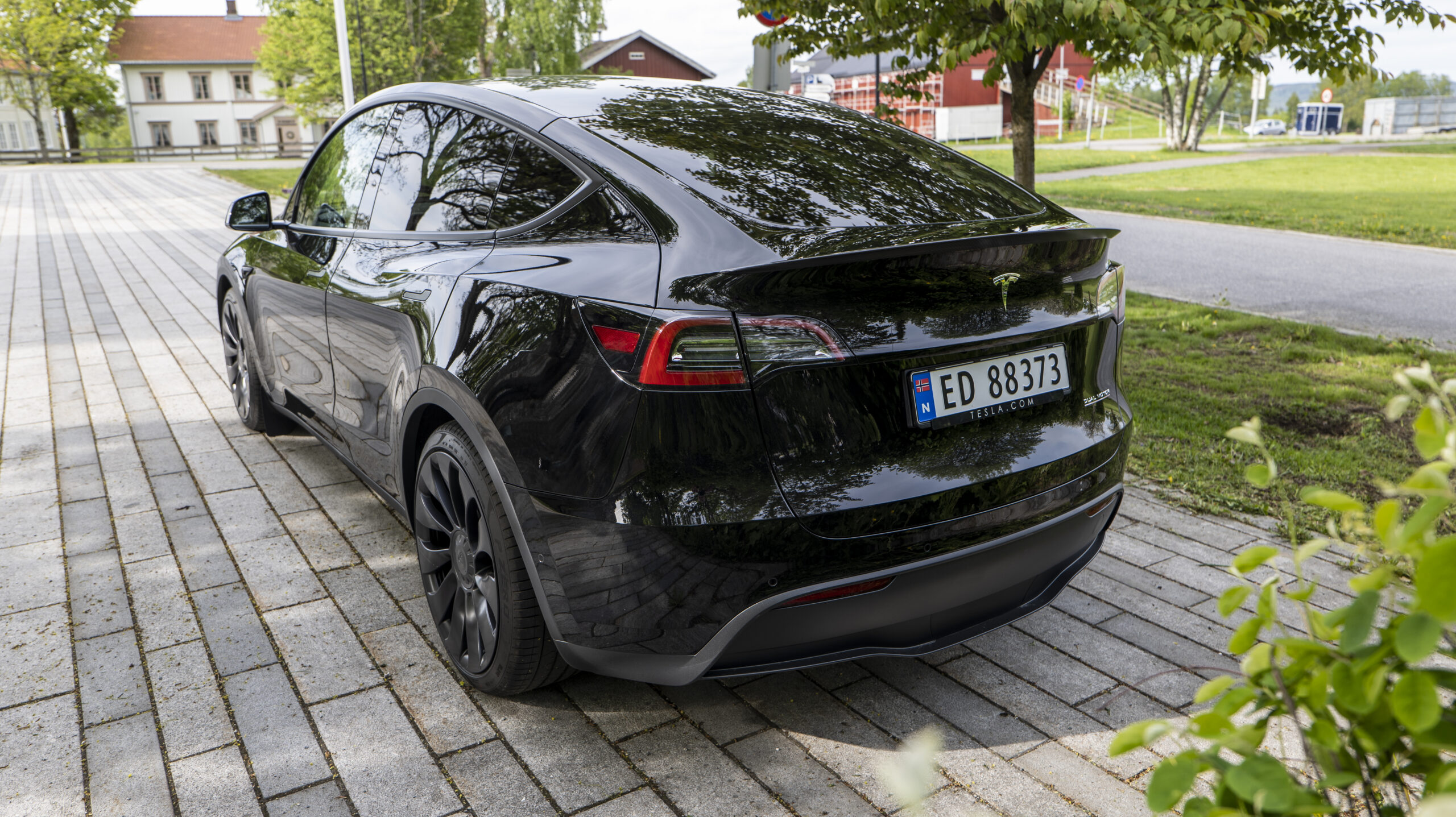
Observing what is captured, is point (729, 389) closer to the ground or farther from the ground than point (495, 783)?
farther from the ground

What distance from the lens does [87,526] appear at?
4086 mm

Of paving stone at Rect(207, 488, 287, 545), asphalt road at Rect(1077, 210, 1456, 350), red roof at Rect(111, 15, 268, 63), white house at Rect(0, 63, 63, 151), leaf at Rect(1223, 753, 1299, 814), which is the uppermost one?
red roof at Rect(111, 15, 268, 63)

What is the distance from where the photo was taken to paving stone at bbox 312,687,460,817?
2.36 m

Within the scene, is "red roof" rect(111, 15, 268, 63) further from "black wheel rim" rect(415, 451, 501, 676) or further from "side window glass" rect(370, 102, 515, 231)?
"black wheel rim" rect(415, 451, 501, 676)

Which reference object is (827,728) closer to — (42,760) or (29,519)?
(42,760)

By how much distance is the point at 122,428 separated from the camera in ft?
17.9

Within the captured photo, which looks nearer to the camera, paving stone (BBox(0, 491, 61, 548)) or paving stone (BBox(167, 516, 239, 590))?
paving stone (BBox(167, 516, 239, 590))

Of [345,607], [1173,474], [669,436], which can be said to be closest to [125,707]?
[345,607]

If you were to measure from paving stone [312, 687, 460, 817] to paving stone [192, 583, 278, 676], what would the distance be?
40cm

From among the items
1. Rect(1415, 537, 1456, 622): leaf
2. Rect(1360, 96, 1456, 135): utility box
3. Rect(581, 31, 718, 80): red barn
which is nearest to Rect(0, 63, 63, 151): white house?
Rect(581, 31, 718, 80): red barn

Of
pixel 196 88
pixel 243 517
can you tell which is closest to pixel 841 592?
pixel 243 517

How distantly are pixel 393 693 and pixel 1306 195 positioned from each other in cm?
2013

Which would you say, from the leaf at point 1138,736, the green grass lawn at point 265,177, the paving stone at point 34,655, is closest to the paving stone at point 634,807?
the leaf at point 1138,736

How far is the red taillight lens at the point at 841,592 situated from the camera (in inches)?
86.3
